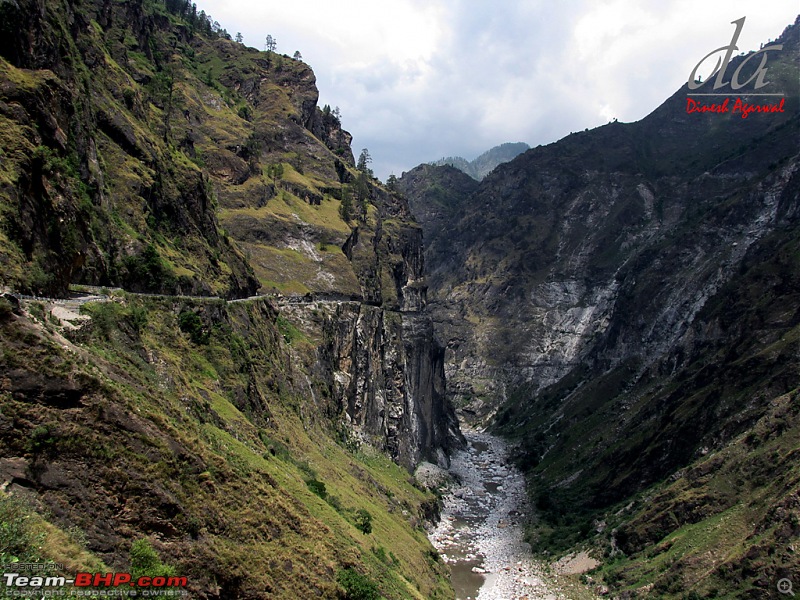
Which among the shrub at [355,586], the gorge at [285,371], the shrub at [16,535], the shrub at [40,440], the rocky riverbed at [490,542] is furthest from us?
the rocky riverbed at [490,542]

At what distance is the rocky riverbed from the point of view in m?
59.5

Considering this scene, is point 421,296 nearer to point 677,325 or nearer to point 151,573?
point 677,325

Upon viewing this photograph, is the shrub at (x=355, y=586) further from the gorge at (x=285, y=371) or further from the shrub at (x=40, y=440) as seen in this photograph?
the shrub at (x=40, y=440)

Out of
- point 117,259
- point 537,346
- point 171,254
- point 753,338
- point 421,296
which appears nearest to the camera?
point 117,259

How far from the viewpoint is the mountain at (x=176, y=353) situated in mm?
16688

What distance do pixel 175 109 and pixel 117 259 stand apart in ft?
176

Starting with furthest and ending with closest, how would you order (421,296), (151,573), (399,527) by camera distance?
(421,296)
(399,527)
(151,573)

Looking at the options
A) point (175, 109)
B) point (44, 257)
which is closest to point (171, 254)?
point (44, 257)

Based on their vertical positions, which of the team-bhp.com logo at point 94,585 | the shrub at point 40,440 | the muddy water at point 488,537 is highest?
the muddy water at point 488,537

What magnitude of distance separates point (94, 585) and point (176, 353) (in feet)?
74.3

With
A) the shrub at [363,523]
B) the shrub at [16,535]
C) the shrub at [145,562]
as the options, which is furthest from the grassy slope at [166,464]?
the shrub at [363,523]

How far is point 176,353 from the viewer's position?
1390 inches

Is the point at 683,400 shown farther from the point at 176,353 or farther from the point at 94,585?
the point at 94,585

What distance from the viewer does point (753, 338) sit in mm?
81062
